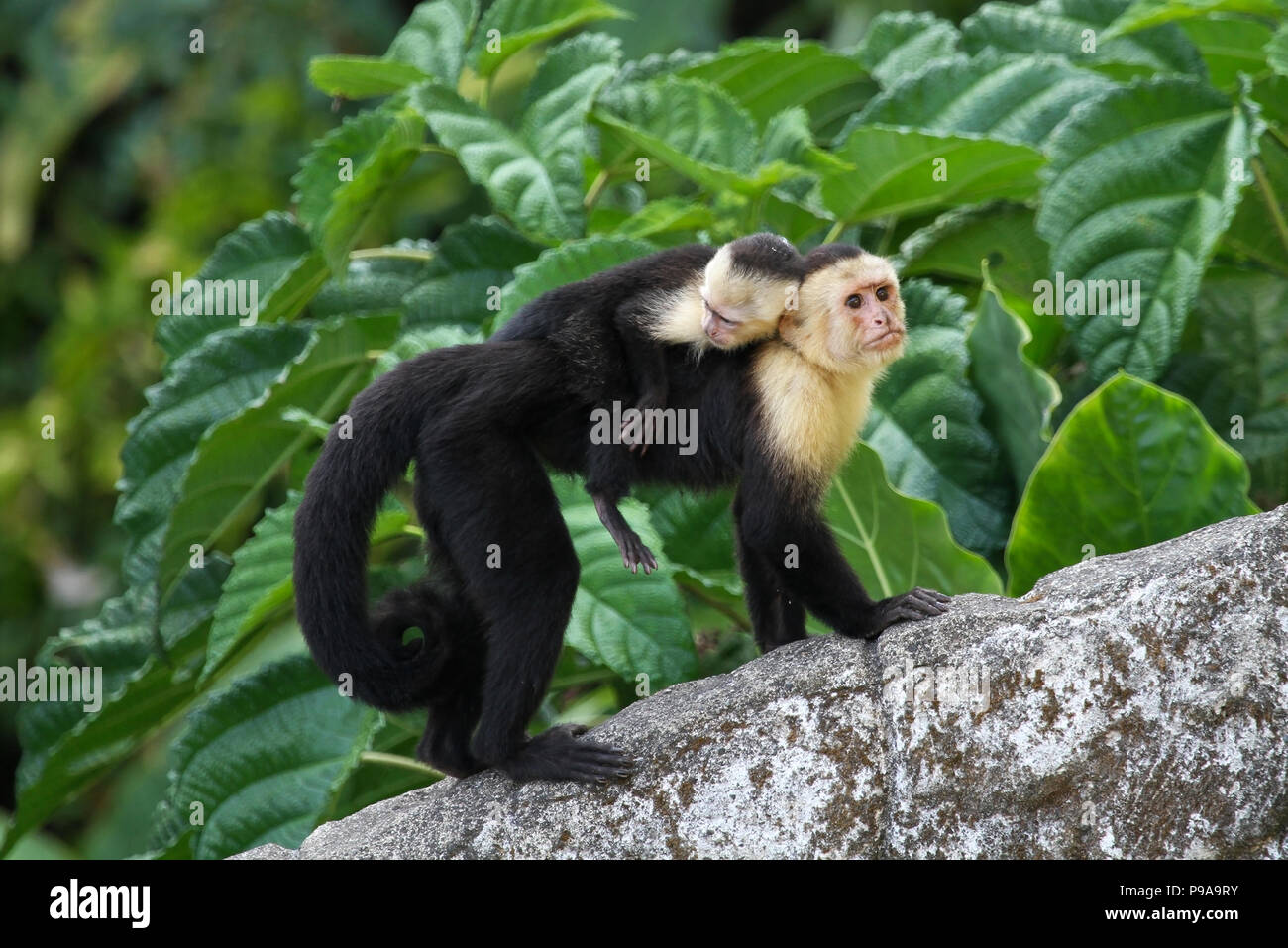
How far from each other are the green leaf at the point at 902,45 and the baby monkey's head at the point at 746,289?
248 cm

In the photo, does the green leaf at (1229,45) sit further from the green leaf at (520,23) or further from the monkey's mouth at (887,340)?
the monkey's mouth at (887,340)

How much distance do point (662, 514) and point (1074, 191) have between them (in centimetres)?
151

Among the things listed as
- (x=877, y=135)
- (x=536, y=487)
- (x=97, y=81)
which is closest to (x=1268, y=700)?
(x=536, y=487)

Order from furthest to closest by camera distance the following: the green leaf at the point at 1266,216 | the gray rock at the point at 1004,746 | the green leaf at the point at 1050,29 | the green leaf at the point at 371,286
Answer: the green leaf at the point at 1050,29 → the green leaf at the point at 371,286 → the green leaf at the point at 1266,216 → the gray rock at the point at 1004,746

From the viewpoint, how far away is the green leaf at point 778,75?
499 centimetres

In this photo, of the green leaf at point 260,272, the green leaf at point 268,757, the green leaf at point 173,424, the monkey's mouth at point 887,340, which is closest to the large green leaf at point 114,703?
the green leaf at point 173,424

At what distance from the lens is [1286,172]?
4438 millimetres

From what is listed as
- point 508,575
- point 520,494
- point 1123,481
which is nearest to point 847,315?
point 520,494

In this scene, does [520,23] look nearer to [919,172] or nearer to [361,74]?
[361,74]

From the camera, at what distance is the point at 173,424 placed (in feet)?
14.3

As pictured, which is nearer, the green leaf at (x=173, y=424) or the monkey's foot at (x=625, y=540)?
the monkey's foot at (x=625, y=540)

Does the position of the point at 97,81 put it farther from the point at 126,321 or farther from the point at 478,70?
the point at 478,70

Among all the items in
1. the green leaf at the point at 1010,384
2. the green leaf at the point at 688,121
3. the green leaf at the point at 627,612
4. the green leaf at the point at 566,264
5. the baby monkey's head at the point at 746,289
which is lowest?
the green leaf at the point at 627,612

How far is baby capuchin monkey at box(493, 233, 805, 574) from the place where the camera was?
9.64 feet
